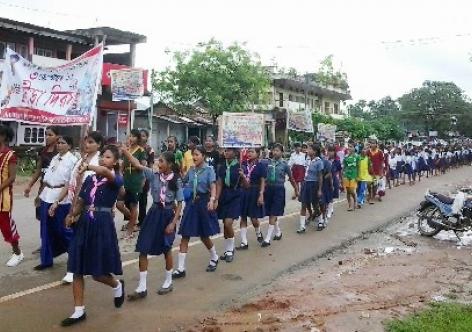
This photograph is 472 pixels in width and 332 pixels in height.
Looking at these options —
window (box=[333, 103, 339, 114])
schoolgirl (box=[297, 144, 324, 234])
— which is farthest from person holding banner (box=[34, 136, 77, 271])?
window (box=[333, 103, 339, 114])

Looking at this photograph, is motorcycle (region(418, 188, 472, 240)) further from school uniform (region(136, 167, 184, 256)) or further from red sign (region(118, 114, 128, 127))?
red sign (region(118, 114, 128, 127))

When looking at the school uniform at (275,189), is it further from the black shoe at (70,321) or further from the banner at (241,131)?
the black shoe at (70,321)

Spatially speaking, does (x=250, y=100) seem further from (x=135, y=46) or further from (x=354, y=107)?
(x=354, y=107)

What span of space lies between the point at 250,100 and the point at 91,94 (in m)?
22.2

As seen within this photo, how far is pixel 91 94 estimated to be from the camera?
30.1 ft

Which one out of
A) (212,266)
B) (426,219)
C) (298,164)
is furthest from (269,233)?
(298,164)

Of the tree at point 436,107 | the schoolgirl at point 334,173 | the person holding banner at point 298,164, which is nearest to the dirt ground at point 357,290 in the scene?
the schoolgirl at point 334,173

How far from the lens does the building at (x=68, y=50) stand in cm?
2280

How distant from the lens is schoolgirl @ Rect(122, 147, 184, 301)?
5629 millimetres

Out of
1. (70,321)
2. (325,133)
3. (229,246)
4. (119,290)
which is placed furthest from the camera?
(325,133)

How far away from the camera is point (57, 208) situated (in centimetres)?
648

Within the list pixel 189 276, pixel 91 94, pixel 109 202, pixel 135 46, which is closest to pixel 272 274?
pixel 189 276

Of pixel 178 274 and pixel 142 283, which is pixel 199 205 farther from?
pixel 142 283

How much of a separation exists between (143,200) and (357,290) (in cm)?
463
